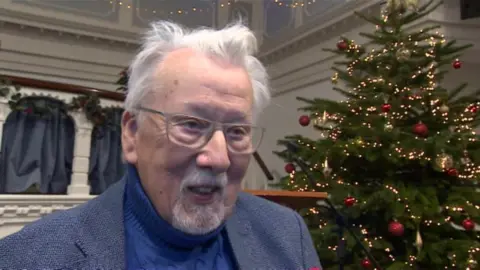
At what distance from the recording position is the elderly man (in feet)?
2.43

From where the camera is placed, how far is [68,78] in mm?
5570

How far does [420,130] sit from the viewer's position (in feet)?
7.54

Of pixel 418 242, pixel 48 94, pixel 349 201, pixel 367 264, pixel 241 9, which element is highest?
pixel 241 9

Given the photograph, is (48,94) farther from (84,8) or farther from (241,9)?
(241,9)

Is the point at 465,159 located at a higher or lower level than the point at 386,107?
lower

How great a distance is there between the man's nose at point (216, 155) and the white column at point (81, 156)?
297cm

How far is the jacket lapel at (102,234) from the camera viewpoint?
29.0 inches

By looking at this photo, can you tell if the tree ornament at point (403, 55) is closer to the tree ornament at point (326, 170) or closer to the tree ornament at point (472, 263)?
the tree ornament at point (326, 170)

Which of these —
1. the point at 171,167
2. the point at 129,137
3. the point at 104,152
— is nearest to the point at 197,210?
the point at 171,167

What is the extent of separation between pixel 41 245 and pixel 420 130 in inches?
81.7

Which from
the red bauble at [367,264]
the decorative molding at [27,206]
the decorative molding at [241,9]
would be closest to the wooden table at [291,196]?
the red bauble at [367,264]

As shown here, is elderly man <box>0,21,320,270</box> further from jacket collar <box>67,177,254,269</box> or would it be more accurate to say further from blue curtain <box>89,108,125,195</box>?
blue curtain <box>89,108,125,195</box>

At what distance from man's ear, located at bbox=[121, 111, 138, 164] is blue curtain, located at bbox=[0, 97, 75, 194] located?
2724 mm

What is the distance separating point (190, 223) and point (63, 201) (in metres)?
2.92
